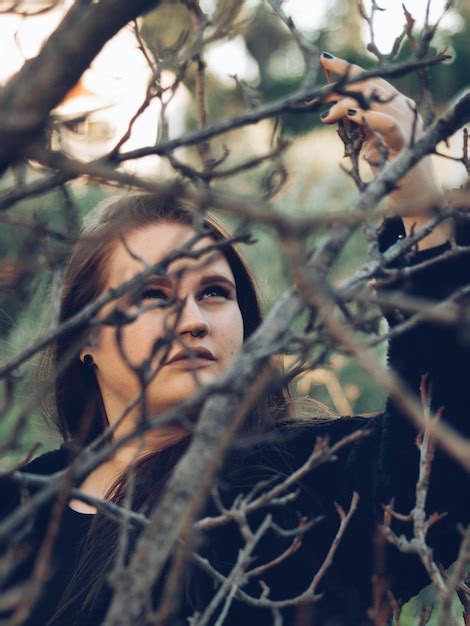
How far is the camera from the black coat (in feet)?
5.85

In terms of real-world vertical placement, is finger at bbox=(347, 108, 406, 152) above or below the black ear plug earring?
above

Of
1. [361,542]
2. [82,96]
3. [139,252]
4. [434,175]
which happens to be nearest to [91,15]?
[82,96]

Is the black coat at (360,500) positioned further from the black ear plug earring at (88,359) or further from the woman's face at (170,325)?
the black ear plug earring at (88,359)

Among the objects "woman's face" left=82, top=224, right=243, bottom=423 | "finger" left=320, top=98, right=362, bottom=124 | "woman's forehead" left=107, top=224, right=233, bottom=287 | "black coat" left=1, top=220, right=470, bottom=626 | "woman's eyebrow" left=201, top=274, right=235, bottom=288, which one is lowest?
"black coat" left=1, top=220, right=470, bottom=626

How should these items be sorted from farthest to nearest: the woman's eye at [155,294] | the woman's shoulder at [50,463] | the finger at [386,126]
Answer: the woman's shoulder at [50,463] < the woman's eye at [155,294] < the finger at [386,126]

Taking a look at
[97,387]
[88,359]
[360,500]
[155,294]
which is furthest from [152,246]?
[360,500]

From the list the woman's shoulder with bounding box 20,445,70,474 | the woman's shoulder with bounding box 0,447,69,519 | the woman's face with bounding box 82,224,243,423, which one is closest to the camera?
the woman's face with bounding box 82,224,243,423

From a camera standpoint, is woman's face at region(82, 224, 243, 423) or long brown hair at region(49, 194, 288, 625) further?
woman's face at region(82, 224, 243, 423)

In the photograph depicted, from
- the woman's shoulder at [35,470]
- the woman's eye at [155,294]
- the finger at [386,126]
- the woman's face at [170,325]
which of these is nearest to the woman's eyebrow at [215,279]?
the woman's face at [170,325]

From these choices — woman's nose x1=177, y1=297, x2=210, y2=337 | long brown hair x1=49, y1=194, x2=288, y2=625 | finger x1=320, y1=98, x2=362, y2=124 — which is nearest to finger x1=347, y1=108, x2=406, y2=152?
finger x1=320, y1=98, x2=362, y2=124

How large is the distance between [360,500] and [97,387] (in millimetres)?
1187

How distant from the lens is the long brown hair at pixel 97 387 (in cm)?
209

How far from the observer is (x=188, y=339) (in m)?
2.28

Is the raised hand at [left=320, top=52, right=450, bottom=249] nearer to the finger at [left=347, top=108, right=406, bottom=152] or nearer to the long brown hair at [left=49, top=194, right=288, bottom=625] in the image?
the finger at [left=347, top=108, right=406, bottom=152]
